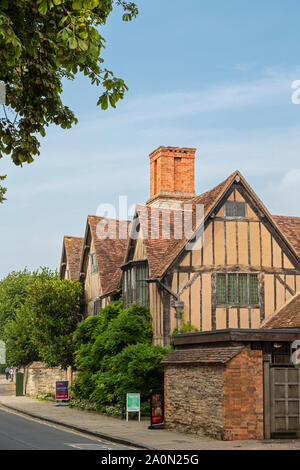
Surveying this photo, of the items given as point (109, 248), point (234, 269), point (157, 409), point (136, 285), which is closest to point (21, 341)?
point (109, 248)

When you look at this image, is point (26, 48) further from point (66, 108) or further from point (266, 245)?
point (266, 245)

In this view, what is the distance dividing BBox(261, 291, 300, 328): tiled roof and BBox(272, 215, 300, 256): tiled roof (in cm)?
514

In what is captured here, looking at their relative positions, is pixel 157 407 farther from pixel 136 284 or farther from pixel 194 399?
pixel 136 284

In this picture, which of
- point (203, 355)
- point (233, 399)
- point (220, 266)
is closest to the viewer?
point (233, 399)

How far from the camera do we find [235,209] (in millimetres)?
27859

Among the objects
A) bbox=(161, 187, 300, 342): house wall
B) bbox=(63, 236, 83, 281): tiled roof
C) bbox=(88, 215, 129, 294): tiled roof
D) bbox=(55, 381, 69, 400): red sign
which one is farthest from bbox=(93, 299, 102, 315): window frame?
bbox=(161, 187, 300, 342): house wall

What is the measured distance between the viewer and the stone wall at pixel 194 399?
17203 millimetres

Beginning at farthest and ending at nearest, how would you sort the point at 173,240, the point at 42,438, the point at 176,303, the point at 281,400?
the point at 173,240, the point at 176,303, the point at 42,438, the point at 281,400

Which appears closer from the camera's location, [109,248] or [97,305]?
[97,305]

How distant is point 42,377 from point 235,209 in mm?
18765

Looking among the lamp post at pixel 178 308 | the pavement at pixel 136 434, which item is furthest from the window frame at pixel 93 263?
the lamp post at pixel 178 308

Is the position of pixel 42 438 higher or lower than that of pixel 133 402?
lower

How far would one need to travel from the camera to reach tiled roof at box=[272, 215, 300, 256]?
30191 mm

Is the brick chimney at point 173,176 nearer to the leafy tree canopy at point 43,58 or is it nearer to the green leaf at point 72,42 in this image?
the leafy tree canopy at point 43,58
